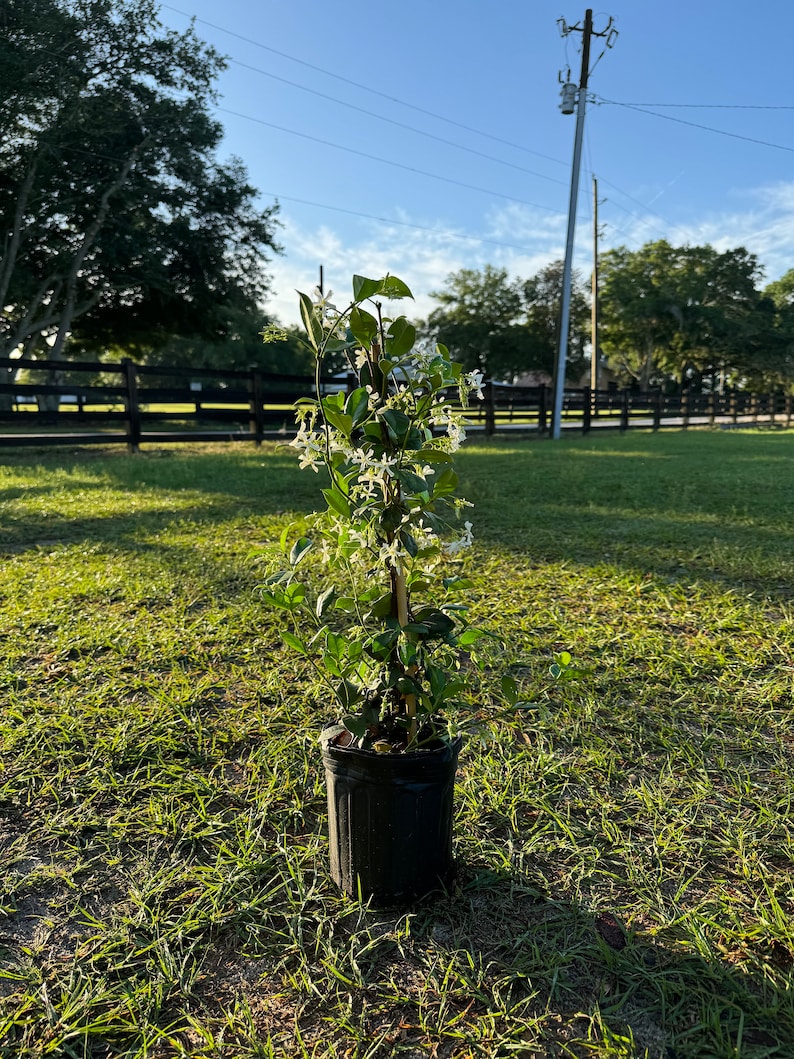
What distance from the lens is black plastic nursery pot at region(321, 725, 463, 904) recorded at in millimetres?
1181

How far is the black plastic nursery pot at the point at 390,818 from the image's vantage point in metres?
1.18

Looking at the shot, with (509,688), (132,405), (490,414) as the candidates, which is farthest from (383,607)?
(490,414)

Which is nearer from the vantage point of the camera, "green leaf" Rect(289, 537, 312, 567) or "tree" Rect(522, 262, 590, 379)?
"green leaf" Rect(289, 537, 312, 567)

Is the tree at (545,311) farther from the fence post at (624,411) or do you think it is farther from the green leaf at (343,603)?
the green leaf at (343,603)

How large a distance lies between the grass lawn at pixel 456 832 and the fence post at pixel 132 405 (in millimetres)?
6329

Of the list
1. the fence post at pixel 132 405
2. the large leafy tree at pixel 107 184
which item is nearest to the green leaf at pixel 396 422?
the fence post at pixel 132 405

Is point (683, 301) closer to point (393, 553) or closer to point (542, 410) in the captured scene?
point (542, 410)

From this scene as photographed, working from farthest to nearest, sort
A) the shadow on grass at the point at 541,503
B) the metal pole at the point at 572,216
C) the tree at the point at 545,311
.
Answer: the tree at the point at 545,311
the metal pole at the point at 572,216
the shadow on grass at the point at 541,503

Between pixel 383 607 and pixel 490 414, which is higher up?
pixel 490 414

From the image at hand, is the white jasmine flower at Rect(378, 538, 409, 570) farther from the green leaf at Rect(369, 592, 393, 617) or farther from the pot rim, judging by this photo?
the pot rim

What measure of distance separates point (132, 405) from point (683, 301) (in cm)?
3159

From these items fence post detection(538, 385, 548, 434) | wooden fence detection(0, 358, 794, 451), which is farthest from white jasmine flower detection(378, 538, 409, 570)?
fence post detection(538, 385, 548, 434)

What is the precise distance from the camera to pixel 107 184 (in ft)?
52.3

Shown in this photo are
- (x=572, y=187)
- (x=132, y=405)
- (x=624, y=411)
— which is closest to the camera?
(x=132, y=405)
